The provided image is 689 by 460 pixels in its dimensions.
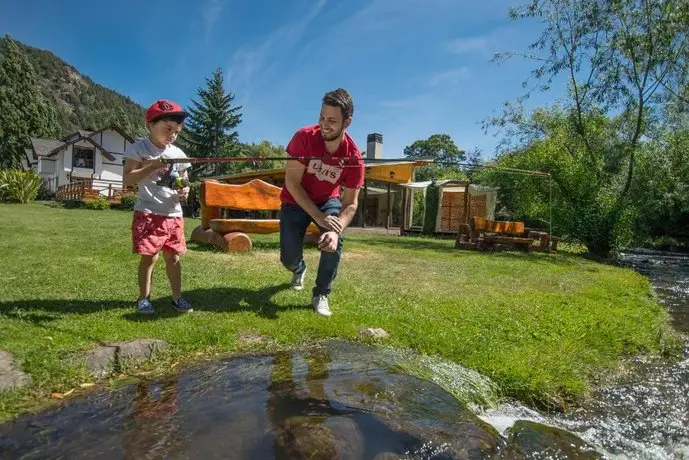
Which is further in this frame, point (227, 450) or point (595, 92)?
point (595, 92)

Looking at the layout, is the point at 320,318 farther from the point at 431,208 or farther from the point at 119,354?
the point at 431,208

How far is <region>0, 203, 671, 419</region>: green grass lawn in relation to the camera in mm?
2984

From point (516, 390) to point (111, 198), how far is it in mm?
34360

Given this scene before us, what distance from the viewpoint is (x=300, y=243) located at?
4535 millimetres

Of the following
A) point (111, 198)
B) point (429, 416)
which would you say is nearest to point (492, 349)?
point (429, 416)

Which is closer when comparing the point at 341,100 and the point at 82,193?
the point at 341,100

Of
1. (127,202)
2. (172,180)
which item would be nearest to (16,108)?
(127,202)

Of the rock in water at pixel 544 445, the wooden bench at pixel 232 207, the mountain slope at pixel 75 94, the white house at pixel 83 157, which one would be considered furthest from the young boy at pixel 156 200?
the mountain slope at pixel 75 94

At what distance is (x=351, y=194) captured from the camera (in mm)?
4266

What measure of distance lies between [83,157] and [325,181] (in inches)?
1862

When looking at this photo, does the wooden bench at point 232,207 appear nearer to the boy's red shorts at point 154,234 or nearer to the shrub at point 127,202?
the boy's red shorts at point 154,234

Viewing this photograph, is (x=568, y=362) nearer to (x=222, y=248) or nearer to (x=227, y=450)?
(x=227, y=450)

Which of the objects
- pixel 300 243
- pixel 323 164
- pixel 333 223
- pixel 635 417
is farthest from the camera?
pixel 300 243

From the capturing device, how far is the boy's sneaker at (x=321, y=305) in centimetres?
405
